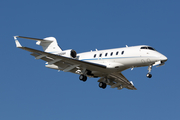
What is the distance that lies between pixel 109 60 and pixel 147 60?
3.15 metres


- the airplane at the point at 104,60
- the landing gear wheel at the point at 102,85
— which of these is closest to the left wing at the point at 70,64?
the airplane at the point at 104,60

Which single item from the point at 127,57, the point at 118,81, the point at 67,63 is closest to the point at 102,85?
the point at 118,81

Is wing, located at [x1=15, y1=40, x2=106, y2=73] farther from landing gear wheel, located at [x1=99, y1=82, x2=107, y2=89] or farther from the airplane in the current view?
landing gear wheel, located at [x1=99, y1=82, x2=107, y2=89]

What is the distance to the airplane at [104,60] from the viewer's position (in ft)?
84.1

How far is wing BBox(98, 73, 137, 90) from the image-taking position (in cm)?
2996

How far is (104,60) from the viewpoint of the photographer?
90.1 ft

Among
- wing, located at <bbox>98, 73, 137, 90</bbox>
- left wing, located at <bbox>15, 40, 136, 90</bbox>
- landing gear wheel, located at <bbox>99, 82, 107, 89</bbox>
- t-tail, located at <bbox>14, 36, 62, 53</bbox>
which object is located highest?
t-tail, located at <bbox>14, 36, 62, 53</bbox>

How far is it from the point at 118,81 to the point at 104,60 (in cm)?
447

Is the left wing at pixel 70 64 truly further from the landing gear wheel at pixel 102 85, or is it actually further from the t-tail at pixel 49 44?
the t-tail at pixel 49 44

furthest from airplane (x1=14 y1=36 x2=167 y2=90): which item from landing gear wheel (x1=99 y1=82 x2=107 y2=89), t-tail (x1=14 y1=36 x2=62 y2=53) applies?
t-tail (x1=14 y1=36 x2=62 y2=53)

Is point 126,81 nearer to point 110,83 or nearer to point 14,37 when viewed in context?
point 110,83

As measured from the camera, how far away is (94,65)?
26531mm

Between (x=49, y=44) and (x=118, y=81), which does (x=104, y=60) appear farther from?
(x=49, y=44)

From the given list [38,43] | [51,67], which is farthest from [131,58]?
[38,43]
